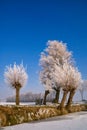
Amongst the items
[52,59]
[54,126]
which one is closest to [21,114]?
[54,126]

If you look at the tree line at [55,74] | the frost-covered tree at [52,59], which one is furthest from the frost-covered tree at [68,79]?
the frost-covered tree at [52,59]

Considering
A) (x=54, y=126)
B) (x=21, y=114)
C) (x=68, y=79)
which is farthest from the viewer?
(x=68, y=79)

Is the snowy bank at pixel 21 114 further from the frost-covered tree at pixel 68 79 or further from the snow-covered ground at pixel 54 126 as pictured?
the frost-covered tree at pixel 68 79

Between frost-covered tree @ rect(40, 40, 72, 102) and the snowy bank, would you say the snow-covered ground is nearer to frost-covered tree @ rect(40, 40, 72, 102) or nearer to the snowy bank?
the snowy bank

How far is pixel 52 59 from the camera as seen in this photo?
4309 cm

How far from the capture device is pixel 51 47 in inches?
1757

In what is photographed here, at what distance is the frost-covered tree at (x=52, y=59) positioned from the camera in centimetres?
4228

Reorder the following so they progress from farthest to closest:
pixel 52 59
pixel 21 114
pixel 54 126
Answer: pixel 52 59 → pixel 21 114 → pixel 54 126

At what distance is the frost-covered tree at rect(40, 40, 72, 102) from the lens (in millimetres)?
42281

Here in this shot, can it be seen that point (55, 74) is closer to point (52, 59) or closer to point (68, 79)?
point (68, 79)

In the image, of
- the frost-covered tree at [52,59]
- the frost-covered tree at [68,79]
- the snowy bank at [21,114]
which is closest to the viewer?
the snowy bank at [21,114]

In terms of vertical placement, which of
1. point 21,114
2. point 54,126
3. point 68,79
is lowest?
point 54,126

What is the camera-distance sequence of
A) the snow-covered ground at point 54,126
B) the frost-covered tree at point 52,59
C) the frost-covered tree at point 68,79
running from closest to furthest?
the snow-covered ground at point 54,126 < the frost-covered tree at point 68,79 < the frost-covered tree at point 52,59

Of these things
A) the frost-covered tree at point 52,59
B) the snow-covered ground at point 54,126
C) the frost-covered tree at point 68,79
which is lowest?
the snow-covered ground at point 54,126
